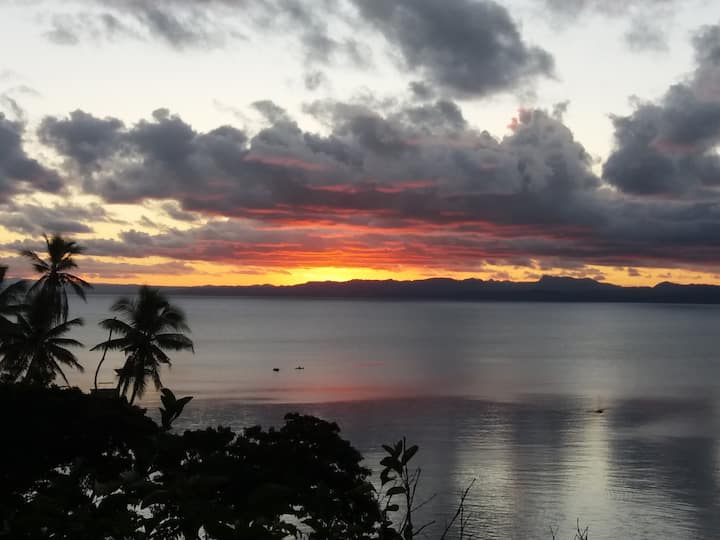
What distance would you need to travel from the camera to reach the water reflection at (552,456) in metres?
58.6

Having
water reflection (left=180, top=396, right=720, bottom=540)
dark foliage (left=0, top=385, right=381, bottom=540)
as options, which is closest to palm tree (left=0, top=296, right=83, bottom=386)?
dark foliage (left=0, top=385, right=381, bottom=540)

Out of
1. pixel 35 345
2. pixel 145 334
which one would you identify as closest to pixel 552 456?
pixel 145 334

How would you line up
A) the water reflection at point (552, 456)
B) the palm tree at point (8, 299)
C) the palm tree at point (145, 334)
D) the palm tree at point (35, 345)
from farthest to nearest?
the palm tree at point (145, 334)
the water reflection at point (552, 456)
the palm tree at point (35, 345)
the palm tree at point (8, 299)

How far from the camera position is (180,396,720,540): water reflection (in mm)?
58622

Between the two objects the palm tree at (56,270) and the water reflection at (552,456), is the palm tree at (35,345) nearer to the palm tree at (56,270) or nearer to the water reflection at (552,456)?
the palm tree at (56,270)

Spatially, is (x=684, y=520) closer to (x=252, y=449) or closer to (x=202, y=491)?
(x=252, y=449)

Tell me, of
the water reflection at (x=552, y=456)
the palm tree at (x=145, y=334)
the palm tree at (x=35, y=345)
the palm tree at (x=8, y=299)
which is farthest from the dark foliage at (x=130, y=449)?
the palm tree at (x=145, y=334)

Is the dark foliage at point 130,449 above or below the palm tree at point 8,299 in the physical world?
below

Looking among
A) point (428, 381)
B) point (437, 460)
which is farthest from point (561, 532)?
point (428, 381)

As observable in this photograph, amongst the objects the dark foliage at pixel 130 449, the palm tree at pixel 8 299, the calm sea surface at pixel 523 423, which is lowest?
the calm sea surface at pixel 523 423

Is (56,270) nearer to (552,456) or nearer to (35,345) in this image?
(35,345)

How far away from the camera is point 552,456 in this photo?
80.3 m

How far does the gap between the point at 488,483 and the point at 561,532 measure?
13.1 meters

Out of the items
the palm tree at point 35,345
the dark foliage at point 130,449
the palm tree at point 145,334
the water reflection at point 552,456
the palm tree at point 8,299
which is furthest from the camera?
the palm tree at point 145,334
